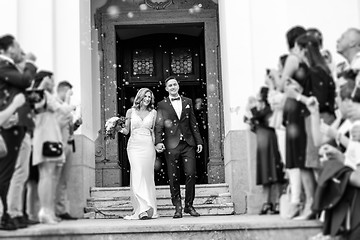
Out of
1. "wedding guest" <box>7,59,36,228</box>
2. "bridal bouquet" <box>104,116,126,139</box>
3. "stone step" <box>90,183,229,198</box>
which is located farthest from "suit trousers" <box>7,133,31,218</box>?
"stone step" <box>90,183,229,198</box>

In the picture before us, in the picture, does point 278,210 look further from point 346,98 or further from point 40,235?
point 40,235

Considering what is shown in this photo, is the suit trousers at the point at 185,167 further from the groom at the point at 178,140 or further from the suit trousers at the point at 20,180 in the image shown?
the suit trousers at the point at 20,180

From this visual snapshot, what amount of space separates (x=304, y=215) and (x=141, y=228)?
2702 mm

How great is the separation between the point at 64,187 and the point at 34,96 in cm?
35

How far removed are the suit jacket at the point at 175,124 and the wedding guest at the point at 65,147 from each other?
4.28m

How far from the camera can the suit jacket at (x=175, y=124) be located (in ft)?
21.2

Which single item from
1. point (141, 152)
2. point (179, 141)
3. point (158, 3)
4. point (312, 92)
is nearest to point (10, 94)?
point (312, 92)

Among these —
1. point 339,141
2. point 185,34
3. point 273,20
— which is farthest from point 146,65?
point 339,141

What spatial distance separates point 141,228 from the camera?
15.5ft

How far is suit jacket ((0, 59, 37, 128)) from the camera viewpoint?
6.99 feet

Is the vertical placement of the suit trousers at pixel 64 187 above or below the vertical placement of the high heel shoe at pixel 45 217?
above

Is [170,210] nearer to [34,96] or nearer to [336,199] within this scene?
[336,199]

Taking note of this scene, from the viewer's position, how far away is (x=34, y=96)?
82.1 inches

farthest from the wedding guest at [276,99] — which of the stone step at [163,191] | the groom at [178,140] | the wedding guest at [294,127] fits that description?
the stone step at [163,191]
